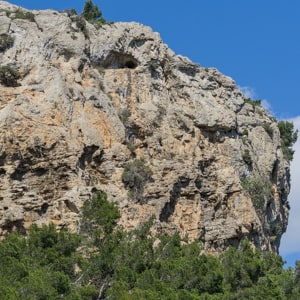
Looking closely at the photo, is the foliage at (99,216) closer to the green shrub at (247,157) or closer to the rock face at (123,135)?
the rock face at (123,135)

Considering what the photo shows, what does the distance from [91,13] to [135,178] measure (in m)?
13.7

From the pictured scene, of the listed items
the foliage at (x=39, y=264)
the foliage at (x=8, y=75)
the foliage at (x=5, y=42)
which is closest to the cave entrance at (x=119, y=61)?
the foliage at (x=5, y=42)

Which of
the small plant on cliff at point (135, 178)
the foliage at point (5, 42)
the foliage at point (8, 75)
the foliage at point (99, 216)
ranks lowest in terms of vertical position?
the foliage at point (99, 216)

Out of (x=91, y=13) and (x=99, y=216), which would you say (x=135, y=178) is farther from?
(x=91, y=13)

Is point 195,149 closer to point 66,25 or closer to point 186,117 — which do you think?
point 186,117

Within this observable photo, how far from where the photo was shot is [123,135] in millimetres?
38375

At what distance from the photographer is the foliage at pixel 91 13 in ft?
146

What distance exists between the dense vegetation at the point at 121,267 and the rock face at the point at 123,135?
7.46ft

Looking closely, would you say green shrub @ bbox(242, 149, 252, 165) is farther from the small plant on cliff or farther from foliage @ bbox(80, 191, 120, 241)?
foliage @ bbox(80, 191, 120, 241)

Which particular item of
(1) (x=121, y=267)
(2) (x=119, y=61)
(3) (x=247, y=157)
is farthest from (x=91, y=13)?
(1) (x=121, y=267)

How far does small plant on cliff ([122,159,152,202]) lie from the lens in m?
37.0

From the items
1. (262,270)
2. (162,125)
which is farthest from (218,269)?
(162,125)

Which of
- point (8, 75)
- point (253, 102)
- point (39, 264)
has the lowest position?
point (39, 264)

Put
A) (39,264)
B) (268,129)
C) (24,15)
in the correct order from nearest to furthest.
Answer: (39,264), (24,15), (268,129)
